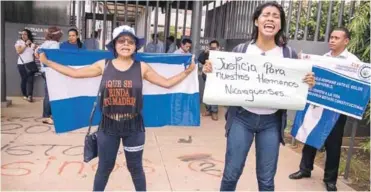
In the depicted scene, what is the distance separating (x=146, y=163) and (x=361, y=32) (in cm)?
347

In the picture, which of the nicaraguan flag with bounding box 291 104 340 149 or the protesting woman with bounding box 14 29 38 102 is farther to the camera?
the protesting woman with bounding box 14 29 38 102

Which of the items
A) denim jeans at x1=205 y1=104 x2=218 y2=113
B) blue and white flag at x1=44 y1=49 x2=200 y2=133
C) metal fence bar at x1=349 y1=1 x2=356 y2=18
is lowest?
denim jeans at x1=205 y1=104 x2=218 y2=113

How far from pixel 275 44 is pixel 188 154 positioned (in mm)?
2321

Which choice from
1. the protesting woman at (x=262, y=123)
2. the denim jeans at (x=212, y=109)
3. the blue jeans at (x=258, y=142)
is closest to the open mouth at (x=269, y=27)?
the protesting woman at (x=262, y=123)

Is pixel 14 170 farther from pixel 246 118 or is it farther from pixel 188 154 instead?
pixel 246 118

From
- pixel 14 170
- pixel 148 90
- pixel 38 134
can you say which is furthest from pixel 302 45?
pixel 14 170

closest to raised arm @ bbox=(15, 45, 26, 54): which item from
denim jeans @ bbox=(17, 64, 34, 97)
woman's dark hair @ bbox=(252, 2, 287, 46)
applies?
denim jeans @ bbox=(17, 64, 34, 97)

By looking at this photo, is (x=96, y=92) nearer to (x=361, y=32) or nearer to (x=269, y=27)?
(x=269, y=27)

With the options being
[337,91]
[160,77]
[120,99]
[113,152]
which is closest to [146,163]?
[113,152]

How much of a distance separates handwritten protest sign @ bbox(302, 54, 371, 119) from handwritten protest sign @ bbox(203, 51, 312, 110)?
0.98 meters

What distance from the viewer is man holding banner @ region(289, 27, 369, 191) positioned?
3736mm

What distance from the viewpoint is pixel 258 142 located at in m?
2.83

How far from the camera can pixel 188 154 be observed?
191 inches

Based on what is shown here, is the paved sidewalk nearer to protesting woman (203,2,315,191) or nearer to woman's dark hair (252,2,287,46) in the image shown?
protesting woman (203,2,315,191)
